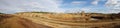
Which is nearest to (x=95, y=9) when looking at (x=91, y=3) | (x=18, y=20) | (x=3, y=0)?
(x=91, y=3)

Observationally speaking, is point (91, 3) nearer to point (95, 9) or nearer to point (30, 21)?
point (95, 9)

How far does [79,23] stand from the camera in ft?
12.2

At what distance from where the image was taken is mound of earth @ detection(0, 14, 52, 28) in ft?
12.3

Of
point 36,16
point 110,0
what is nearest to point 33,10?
point 36,16

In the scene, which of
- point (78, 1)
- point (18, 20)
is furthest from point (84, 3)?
point (18, 20)

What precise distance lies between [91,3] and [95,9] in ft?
0.34

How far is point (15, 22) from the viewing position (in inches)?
149

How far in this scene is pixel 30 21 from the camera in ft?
12.4

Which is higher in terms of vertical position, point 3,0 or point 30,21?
point 3,0

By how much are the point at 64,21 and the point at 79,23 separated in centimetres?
22

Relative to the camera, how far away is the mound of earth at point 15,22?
3.76 m

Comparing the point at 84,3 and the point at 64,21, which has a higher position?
the point at 84,3

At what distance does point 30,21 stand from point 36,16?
0.11 m

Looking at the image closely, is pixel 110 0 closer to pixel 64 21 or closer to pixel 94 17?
pixel 94 17
